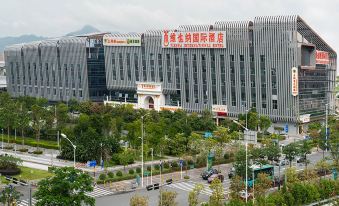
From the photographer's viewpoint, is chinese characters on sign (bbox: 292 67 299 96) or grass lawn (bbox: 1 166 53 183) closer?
grass lawn (bbox: 1 166 53 183)

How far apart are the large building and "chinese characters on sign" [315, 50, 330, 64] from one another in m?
0.18

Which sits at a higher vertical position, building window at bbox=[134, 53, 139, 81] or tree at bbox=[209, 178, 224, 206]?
building window at bbox=[134, 53, 139, 81]

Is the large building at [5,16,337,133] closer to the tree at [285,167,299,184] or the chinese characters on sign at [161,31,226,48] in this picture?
the chinese characters on sign at [161,31,226,48]

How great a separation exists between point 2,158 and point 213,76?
159 feet

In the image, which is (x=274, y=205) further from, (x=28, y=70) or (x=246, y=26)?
(x=28, y=70)

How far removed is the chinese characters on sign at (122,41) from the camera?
363 ft

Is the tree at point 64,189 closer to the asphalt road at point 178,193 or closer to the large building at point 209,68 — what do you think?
the asphalt road at point 178,193

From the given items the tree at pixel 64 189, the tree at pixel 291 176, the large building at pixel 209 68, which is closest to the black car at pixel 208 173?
the tree at pixel 291 176

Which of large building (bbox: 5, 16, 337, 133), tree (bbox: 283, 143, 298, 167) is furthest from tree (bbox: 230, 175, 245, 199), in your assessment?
large building (bbox: 5, 16, 337, 133)

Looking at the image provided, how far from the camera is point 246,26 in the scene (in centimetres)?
9381

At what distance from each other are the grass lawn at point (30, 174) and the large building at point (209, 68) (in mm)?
43964

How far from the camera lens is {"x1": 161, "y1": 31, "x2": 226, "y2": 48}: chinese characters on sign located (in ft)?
318

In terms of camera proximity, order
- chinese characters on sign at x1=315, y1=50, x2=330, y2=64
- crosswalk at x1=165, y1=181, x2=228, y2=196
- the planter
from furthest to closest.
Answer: chinese characters on sign at x1=315, y1=50, x2=330, y2=64 < the planter < crosswalk at x1=165, y1=181, x2=228, y2=196

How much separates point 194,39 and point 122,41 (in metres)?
19.5
